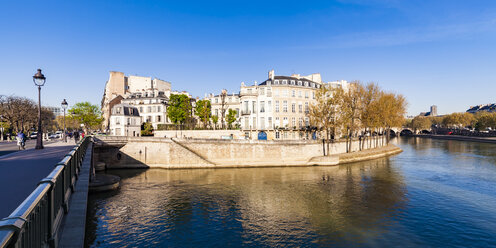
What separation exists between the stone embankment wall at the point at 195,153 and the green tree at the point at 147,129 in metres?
21.2

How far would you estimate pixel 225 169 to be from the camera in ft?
128

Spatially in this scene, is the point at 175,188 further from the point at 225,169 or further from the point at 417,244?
the point at 417,244

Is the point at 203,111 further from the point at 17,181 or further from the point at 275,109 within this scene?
the point at 17,181

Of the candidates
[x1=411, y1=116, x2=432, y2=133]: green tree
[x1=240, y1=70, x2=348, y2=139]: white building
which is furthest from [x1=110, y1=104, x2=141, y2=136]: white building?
[x1=411, y1=116, x2=432, y2=133]: green tree

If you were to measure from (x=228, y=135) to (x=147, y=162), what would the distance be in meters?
19.6

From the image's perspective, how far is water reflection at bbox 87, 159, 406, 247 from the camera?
16047 mm

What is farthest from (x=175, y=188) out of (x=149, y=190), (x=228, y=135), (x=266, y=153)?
(x=228, y=135)

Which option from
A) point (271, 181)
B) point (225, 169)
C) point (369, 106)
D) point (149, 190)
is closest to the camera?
point (149, 190)

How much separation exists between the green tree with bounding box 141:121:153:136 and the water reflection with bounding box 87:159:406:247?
29.1 m

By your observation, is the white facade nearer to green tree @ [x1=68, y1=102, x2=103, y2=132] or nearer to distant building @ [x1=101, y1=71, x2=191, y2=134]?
distant building @ [x1=101, y1=71, x2=191, y2=134]

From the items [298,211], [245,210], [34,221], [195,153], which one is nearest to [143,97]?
[195,153]

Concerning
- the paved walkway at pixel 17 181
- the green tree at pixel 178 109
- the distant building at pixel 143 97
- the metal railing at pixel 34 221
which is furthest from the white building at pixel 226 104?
the metal railing at pixel 34 221

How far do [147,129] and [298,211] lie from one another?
166 feet

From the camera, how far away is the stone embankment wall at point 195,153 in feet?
129
